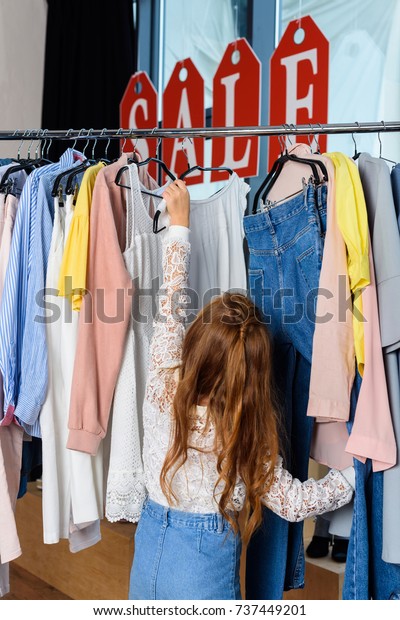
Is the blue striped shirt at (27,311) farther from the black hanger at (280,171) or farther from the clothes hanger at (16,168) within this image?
the black hanger at (280,171)

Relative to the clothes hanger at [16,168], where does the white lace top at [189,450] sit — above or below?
below

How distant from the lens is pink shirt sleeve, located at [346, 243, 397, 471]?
4.05 ft

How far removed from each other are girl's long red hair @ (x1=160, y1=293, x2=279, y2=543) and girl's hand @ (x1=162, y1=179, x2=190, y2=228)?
0.26 metres

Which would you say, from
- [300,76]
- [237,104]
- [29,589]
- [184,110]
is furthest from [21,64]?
[29,589]

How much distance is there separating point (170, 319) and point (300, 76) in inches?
57.5

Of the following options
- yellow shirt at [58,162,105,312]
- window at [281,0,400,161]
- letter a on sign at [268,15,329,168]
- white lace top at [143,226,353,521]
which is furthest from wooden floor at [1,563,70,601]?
window at [281,0,400,161]

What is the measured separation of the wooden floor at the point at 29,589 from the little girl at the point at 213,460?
1446 millimetres

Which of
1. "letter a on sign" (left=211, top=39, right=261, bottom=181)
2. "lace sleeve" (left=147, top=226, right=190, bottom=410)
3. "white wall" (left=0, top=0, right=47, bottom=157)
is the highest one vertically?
"white wall" (left=0, top=0, right=47, bottom=157)

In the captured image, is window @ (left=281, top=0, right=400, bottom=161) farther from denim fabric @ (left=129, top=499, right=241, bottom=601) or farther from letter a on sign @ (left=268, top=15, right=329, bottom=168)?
denim fabric @ (left=129, top=499, right=241, bottom=601)

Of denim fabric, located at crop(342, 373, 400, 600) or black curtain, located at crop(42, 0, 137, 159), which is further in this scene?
black curtain, located at crop(42, 0, 137, 159)

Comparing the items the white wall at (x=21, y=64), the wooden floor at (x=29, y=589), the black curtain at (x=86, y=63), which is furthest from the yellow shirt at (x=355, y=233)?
the black curtain at (x=86, y=63)

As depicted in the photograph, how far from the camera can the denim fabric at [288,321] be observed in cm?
138

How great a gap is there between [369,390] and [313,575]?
924mm

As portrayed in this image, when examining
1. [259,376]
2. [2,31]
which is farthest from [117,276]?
[2,31]
